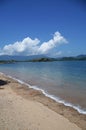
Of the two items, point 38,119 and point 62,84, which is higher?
point 38,119

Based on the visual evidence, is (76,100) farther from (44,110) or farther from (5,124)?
(5,124)

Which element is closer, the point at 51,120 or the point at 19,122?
the point at 19,122

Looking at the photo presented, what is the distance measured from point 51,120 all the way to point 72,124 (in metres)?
1.04

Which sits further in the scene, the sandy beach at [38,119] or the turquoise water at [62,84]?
the turquoise water at [62,84]

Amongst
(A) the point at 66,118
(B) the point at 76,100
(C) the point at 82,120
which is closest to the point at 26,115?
(A) the point at 66,118

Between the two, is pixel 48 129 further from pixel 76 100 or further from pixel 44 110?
pixel 76 100

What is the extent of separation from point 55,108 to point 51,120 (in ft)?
9.03

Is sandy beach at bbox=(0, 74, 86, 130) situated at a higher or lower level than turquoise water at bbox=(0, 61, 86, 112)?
higher

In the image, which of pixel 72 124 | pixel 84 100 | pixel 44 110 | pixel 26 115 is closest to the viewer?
pixel 72 124

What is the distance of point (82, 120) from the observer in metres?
9.95

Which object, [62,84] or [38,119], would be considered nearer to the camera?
[38,119]

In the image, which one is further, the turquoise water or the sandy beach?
the turquoise water

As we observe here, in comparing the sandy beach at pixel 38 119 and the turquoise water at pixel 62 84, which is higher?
the sandy beach at pixel 38 119

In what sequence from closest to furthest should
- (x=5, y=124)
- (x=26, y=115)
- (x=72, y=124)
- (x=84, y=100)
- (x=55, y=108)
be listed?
(x=5, y=124), (x=72, y=124), (x=26, y=115), (x=55, y=108), (x=84, y=100)
